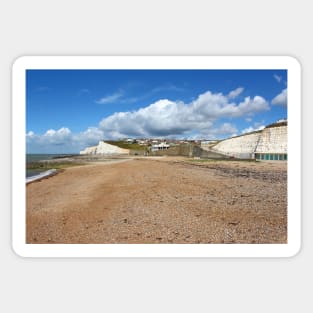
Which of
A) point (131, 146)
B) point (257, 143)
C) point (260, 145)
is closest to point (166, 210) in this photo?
point (131, 146)

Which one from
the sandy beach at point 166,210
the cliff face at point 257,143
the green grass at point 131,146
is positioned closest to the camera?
the sandy beach at point 166,210

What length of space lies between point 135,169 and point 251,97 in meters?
2.75

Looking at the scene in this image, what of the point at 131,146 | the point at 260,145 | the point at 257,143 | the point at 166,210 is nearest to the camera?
the point at 166,210

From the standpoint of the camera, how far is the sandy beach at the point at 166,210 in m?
2.74

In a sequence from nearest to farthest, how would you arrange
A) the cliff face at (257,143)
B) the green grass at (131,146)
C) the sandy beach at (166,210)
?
the sandy beach at (166,210)
the cliff face at (257,143)
the green grass at (131,146)

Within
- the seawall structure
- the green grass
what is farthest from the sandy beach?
the green grass

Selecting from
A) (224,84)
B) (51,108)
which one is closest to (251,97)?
(224,84)

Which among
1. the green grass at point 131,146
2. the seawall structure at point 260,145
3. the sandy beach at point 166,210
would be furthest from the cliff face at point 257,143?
the green grass at point 131,146

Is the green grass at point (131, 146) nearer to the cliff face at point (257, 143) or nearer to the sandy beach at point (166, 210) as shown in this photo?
the sandy beach at point (166, 210)

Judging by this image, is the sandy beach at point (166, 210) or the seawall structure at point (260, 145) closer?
the sandy beach at point (166, 210)

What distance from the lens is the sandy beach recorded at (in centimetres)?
274

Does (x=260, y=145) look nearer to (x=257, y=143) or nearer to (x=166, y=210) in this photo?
(x=257, y=143)

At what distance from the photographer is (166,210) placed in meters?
3.06

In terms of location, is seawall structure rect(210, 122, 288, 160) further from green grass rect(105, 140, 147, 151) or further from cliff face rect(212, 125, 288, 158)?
green grass rect(105, 140, 147, 151)
